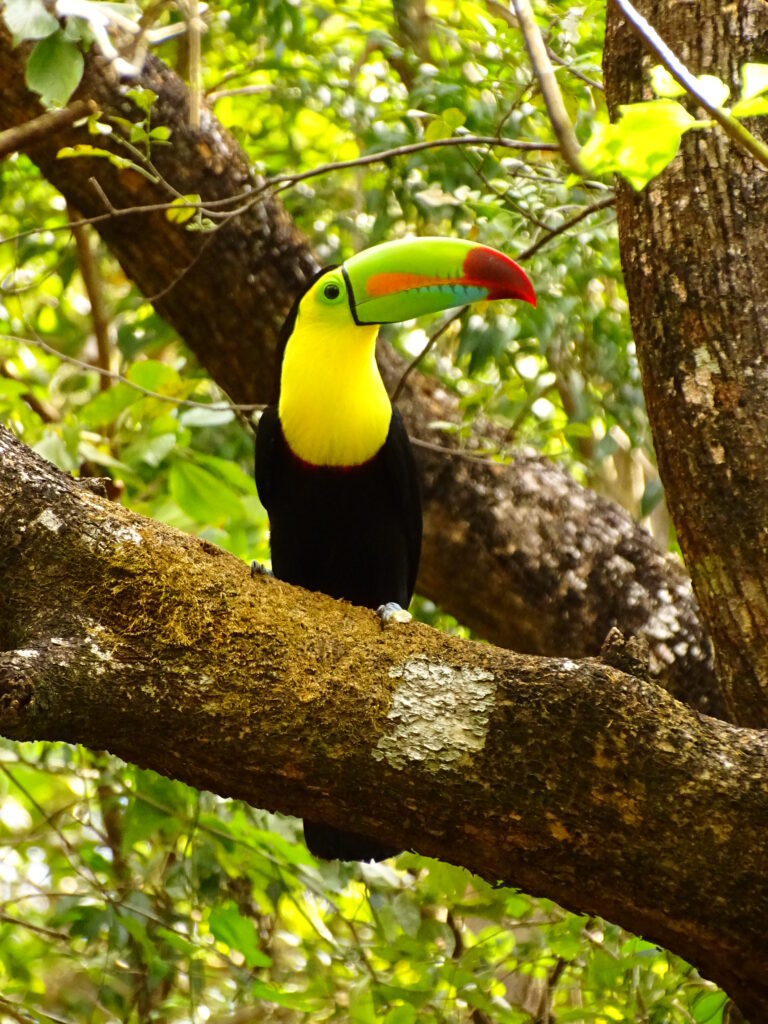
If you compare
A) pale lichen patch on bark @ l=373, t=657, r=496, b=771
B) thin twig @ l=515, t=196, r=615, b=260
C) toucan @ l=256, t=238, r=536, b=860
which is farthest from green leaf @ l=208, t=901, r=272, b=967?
thin twig @ l=515, t=196, r=615, b=260

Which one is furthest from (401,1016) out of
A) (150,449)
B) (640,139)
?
(640,139)

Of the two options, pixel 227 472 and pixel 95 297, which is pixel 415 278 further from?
pixel 95 297

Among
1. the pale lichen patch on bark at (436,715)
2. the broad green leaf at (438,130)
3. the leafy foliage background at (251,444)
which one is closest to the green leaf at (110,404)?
the leafy foliage background at (251,444)

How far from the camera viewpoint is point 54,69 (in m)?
2.90

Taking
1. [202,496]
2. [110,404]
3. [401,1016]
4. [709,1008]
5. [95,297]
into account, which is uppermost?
[95,297]

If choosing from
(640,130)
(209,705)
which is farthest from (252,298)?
(640,130)

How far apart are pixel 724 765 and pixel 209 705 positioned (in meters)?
0.96

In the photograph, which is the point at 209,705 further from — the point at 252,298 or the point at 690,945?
the point at 252,298

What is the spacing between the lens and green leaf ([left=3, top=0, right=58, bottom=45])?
2752mm

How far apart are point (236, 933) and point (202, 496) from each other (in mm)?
1352

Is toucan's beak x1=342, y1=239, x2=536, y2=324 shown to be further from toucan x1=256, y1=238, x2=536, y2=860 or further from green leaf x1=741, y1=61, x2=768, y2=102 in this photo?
green leaf x1=741, y1=61, x2=768, y2=102

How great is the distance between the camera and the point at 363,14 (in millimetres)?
5090

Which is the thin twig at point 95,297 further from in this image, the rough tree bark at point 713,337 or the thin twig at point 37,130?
the rough tree bark at point 713,337

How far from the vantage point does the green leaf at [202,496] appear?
3785mm
